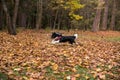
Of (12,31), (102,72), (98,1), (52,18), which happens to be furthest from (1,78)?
(52,18)

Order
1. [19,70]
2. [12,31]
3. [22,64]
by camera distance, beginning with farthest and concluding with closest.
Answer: [12,31] → [22,64] → [19,70]

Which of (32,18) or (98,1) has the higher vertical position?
(98,1)

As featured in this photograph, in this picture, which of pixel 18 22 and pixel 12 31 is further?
pixel 18 22

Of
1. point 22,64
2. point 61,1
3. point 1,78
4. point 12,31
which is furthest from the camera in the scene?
point 61,1

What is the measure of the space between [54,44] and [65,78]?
798 cm

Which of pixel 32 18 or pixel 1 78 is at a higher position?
pixel 1 78

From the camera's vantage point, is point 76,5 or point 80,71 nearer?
point 80,71

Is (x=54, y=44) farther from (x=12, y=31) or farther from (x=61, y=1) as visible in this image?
(x=61, y=1)

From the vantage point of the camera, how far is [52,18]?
42.1 meters

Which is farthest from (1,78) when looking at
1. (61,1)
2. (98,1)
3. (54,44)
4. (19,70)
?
(98,1)

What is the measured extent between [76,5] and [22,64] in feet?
69.5

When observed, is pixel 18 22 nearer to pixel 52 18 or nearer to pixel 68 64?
pixel 52 18

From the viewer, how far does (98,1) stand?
3117 cm

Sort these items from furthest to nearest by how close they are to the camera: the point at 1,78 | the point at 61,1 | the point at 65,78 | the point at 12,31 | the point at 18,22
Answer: the point at 18,22
the point at 61,1
the point at 12,31
the point at 65,78
the point at 1,78
